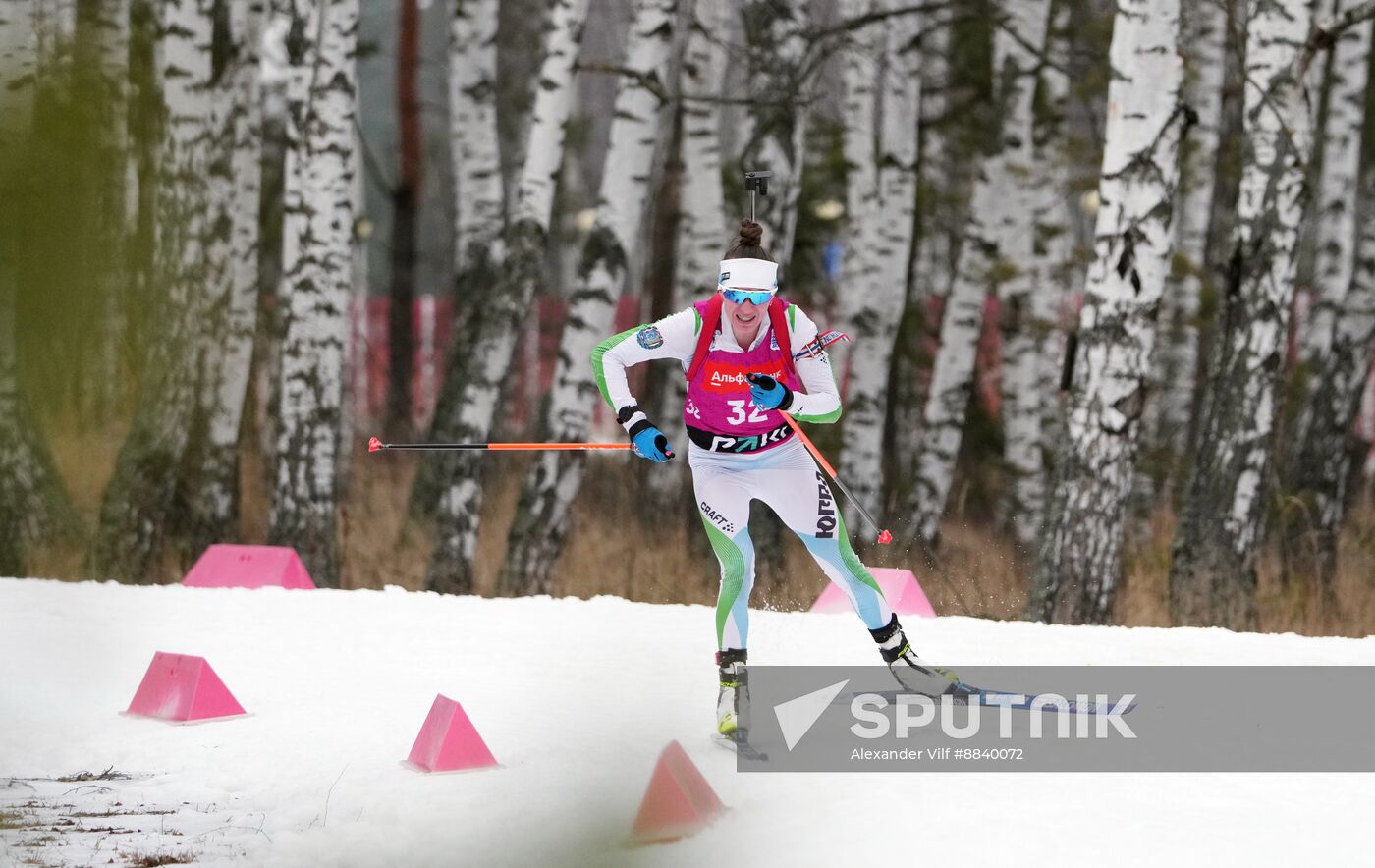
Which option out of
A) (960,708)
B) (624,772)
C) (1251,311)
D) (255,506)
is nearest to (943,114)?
(1251,311)

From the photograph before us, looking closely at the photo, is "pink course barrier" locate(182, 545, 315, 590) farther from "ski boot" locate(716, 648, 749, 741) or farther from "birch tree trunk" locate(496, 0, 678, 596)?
"ski boot" locate(716, 648, 749, 741)

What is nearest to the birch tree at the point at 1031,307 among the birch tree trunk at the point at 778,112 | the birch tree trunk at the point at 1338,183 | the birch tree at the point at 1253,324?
the birch tree trunk at the point at 1338,183

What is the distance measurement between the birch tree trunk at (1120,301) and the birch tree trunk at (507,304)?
349cm

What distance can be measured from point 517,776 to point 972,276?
836 cm

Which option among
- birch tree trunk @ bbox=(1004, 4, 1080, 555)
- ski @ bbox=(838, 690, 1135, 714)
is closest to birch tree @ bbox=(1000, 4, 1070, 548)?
birch tree trunk @ bbox=(1004, 4, 1080, 555)

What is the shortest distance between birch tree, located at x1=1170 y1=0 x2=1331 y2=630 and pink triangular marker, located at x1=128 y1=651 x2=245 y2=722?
17.3 ft

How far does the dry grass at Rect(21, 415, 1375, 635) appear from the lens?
909 centimetres

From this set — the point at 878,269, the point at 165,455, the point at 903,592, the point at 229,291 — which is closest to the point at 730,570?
the point at 903,592

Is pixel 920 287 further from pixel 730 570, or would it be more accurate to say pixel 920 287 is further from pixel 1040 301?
pixel 730 570

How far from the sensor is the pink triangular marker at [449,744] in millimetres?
4660

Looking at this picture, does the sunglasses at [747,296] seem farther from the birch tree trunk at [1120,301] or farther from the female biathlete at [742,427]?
the birch tree trunk at [1120,301]

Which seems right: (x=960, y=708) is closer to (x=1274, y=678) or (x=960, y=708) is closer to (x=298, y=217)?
(x=1274, y=678)

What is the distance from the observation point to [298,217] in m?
9.60

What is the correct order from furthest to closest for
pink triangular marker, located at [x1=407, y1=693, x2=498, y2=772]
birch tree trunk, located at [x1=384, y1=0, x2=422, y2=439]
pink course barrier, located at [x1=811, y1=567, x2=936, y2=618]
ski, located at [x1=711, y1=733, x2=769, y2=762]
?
1. birch tree trunk, located at [x1=384, y1=0, x2=422, y2=439]
2. pink course barrier, located at [x1=811, y1=567, x2=936, y2=618]
3. ski, located at [x1=711, y1=733, x2=769, y2=762]
4. pink triangular marker, located at [x1=407, y1=693, x2=498, y2=772]
